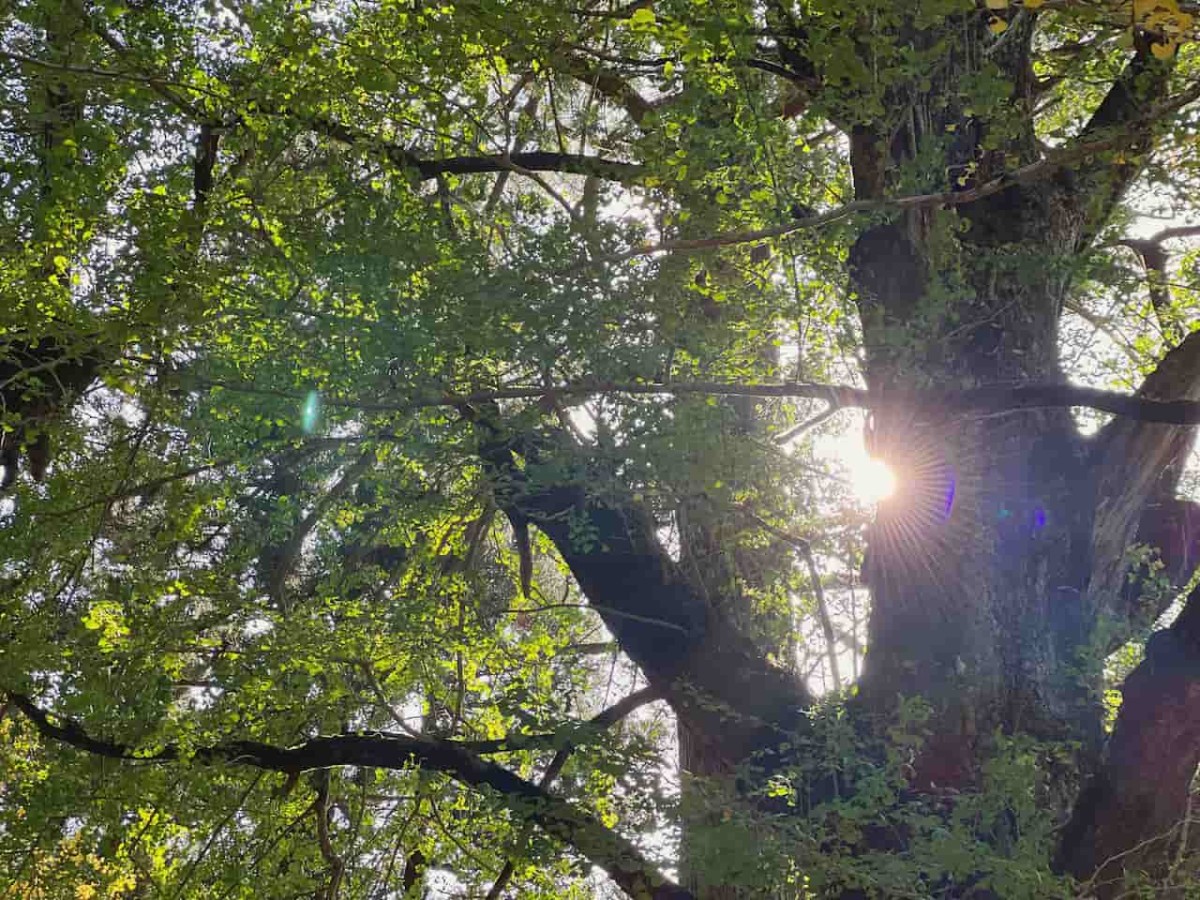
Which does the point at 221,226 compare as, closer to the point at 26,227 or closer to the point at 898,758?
the point at 26,227

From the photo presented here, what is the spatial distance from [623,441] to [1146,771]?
2031mm

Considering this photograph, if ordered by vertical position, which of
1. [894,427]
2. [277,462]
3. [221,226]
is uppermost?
[221,226]

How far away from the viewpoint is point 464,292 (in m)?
3.91

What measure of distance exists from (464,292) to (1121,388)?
3120 millimetres

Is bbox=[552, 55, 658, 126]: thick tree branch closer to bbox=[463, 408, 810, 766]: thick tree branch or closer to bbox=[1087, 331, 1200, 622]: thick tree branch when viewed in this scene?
bbox=[463, 408, 810, 766]: thick tree branch

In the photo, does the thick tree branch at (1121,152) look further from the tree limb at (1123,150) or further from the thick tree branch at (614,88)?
the thick tree branch at (614,88)

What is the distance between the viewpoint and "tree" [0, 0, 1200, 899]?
3818 millimetres

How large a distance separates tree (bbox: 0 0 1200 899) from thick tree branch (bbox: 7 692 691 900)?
23 mm

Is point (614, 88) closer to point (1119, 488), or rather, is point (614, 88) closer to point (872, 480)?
point (872, 480)

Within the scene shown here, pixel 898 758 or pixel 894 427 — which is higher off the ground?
pixel 894 427

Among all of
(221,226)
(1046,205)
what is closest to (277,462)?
(221,226)

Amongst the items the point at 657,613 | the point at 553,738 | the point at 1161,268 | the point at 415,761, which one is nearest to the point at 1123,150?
the point at 1161,268

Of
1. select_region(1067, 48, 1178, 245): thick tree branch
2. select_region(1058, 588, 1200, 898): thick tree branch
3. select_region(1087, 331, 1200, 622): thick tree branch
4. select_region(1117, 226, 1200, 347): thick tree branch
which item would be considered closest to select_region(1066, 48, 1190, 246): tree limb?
select_region(1067, 48, 1178, 245): thick tree branch

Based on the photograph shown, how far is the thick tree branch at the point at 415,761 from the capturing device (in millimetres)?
4262
